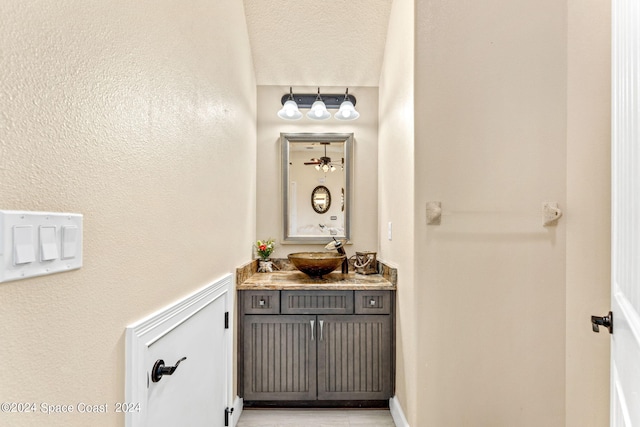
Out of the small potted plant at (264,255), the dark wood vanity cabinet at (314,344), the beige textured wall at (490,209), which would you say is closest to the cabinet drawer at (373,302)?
the dark wood vanity cabinet at (314,344)

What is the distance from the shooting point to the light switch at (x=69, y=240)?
25.1 inches

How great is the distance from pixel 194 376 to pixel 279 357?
92 cm

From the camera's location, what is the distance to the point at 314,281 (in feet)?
7.50

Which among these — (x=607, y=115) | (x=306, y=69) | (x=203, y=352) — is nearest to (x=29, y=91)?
(x=203, y=352)

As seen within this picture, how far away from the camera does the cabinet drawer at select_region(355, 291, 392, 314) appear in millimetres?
2154

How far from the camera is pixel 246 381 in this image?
7.07 ft

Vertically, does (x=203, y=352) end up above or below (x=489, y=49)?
below

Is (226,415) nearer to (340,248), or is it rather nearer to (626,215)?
(340,248)

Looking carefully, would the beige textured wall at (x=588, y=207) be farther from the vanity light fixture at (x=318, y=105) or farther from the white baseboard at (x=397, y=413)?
the vanity light fixture at (x=318, y=105)

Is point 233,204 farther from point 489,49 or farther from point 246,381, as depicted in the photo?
point 489,49

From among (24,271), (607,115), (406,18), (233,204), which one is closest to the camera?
(24,271)

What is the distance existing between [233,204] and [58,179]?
1.35 meters

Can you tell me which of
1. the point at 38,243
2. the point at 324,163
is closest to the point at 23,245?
the point at 38,243

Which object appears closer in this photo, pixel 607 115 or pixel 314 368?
pixel 607 115
